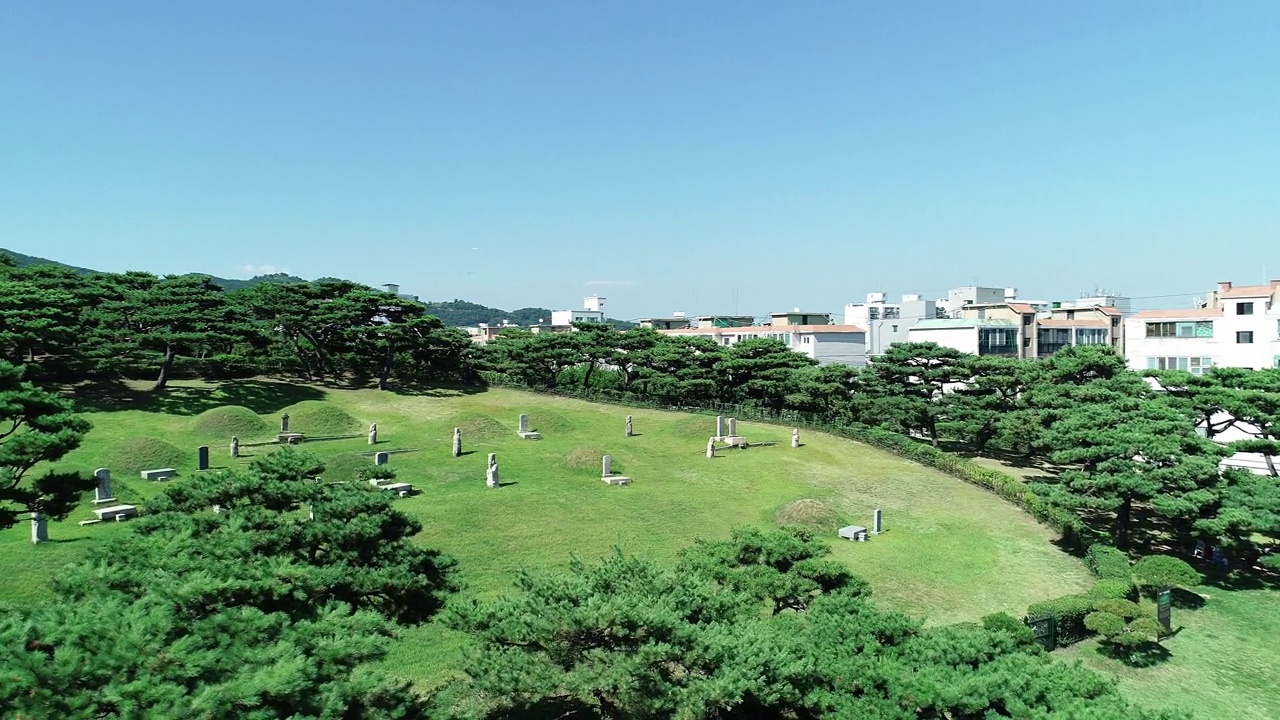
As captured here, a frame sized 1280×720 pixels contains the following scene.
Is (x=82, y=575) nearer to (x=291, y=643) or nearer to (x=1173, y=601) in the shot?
(x=291, y=643)

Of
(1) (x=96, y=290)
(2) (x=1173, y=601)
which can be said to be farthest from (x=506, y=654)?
(1) (x=96, y=290)

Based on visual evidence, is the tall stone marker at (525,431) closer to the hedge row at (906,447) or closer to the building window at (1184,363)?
the hedge row at (906,447)

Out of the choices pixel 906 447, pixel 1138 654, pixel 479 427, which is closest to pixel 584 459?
pixel 479 427

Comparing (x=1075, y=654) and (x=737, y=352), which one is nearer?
(x=1075, y=654)

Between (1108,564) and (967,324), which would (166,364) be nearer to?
(1108,564)

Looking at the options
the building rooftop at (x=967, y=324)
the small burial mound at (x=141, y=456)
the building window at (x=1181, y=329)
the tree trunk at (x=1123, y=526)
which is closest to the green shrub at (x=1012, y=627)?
the tree trunk at (x=1123, y=526)

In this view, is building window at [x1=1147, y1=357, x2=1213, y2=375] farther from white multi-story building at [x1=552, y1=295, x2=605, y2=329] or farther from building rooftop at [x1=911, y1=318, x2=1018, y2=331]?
white multi-story building at [x1=552, y1=295, x2=605, y2=329]
